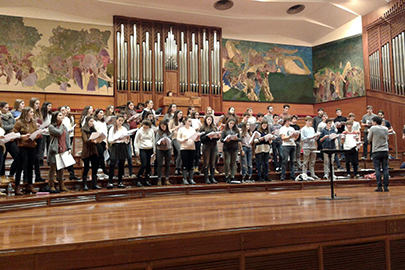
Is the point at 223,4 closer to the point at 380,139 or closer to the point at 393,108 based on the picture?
the point at 393,108

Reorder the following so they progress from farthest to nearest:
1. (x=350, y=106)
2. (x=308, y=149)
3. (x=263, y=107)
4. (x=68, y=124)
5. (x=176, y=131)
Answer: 1. (x=263, y=107)
2. (x=350, y=106)
3. (x=308, y=149)
4. (x=176, y=131)
5. (x=68, y=124)

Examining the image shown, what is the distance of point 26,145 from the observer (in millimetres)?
4934

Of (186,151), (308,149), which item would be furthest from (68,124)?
(308,149)

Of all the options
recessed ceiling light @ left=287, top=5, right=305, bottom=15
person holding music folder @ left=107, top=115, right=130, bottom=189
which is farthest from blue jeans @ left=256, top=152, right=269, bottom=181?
recessed ceiling light @ left=287, top=5, right=305, bottom=15

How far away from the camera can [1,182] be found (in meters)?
5.04

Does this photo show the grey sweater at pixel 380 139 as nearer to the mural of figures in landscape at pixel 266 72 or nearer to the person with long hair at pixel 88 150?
the person with long hair at pixel 88 150

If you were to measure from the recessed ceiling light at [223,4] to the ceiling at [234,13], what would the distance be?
0.17 meters

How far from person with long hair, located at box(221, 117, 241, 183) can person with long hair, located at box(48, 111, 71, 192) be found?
2601 mm

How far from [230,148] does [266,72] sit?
23.2 feet

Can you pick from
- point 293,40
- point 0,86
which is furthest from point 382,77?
point 0,86

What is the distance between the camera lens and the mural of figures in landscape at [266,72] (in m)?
12.3

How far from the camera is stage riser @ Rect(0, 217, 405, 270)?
2053 mm

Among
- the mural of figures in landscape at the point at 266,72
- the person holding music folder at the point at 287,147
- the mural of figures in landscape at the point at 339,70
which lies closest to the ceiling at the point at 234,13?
the mural of figures in landscape at the point at 266,72

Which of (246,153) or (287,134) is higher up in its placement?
(287,134)
